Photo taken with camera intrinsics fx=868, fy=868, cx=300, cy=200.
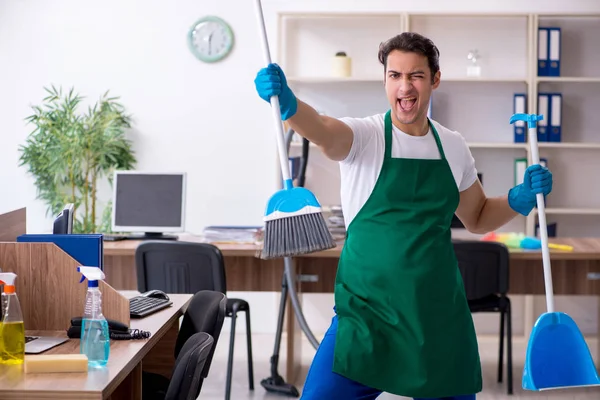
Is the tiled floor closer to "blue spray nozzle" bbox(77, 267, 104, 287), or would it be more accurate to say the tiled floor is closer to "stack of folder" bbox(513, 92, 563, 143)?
"stack of folder" bbox(513, 92, 563, 143)

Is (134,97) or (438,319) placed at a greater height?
(134,97)

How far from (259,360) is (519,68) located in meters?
2.58

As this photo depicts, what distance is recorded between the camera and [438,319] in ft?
7.41

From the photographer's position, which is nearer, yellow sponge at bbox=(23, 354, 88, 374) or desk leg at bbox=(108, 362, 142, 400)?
yellow sponge at bbox=(23, 354, 88, 374)

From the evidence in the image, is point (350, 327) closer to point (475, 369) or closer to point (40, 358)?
point (475, 369)

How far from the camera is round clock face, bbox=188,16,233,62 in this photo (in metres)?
5.79

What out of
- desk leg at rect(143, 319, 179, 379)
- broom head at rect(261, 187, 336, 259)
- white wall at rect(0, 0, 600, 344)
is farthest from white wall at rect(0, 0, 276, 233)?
broom head at rect(261, 187, 336, 259)

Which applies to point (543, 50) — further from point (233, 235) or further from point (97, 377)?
point (97, 377)

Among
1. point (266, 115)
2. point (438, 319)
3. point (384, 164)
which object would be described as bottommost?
point (438, 319)

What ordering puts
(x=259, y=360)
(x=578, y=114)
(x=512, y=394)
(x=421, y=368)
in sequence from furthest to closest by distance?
(x=578, y=114), (x=259, y=360), (x=512, y=394), (x=421, y=368)

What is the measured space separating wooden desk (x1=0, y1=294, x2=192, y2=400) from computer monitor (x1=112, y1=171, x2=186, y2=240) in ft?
6.19

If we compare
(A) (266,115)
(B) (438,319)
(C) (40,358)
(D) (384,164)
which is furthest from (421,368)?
(A) (266,115)

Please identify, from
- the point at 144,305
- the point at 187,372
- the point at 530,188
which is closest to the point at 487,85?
the point at 530,188

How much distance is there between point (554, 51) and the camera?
18.2ft
